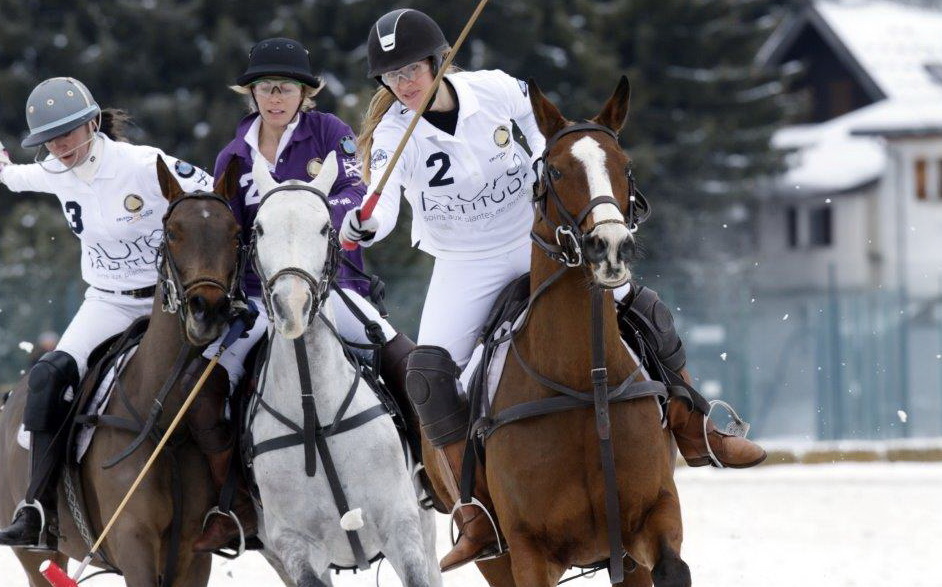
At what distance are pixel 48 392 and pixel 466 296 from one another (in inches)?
82.5

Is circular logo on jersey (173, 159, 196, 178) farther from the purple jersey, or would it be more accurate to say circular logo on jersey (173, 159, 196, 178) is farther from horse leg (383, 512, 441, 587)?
horse leg (383, 512, 441, 587)

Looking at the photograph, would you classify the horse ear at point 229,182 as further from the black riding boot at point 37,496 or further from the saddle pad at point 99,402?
the black riding boot at point 37,496

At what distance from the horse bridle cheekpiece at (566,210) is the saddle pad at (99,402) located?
2.38m

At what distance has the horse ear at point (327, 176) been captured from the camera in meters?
6.62

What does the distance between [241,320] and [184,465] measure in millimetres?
701

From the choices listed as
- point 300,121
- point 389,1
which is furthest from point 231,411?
point 389,1

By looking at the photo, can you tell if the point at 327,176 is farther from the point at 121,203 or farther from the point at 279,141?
the point at 121,203

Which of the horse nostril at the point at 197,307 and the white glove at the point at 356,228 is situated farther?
the horse nostril at the point at 197,307

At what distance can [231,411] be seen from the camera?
7.39 m

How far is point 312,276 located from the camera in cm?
618

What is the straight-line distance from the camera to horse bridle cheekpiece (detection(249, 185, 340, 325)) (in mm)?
6121

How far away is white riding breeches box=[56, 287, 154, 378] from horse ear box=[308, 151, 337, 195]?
1532 mm

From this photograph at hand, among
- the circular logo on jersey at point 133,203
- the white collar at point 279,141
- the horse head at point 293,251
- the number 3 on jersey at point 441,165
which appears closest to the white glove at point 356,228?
the horse head at point 293,251

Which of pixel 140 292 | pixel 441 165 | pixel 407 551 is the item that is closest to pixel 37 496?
pixel 140 292
